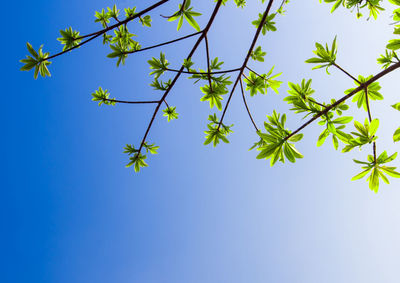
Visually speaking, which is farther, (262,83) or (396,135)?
(262,83)

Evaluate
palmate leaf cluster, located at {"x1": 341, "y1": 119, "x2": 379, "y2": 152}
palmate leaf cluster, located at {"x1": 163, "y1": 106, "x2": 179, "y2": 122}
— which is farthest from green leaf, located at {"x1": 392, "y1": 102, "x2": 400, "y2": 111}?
palmate leaf cluster, located at {"x1": 163, "y1": 106, "x2": 179, "y2": 122}

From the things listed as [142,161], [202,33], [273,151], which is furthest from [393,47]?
[142,161]

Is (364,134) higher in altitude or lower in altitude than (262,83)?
lower

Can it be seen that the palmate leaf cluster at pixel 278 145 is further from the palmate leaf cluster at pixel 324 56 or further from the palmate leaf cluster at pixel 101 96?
the palmate leaf cluster at pixel 101 96

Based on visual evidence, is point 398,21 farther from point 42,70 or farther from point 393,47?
point 42,70

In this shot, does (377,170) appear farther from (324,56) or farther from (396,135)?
(324,56)

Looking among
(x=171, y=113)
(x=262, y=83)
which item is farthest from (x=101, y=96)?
(x=262, y=83)

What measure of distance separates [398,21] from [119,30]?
2.95m

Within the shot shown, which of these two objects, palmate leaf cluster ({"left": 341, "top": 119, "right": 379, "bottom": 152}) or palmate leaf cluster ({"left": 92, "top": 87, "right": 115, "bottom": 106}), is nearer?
palmate leaf cluster ({"left": 341, "top": 119, "right": 379, "bottom": 152})

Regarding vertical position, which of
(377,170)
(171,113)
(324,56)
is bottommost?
(377,170)

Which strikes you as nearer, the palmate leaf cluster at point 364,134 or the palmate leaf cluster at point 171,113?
the palmate leaf cluster at point 364,134

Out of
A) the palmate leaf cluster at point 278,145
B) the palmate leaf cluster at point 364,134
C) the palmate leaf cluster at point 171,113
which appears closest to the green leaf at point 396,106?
the palmate leaf cluster at point 364,134

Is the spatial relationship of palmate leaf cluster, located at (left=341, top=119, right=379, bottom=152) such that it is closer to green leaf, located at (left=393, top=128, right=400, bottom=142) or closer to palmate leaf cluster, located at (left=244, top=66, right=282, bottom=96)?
green leaf, located at (left=393, top=128, right=400, bottom=142)

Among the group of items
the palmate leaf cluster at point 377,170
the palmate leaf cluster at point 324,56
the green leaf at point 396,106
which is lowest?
the palmate leaf cluster at point 377,170
